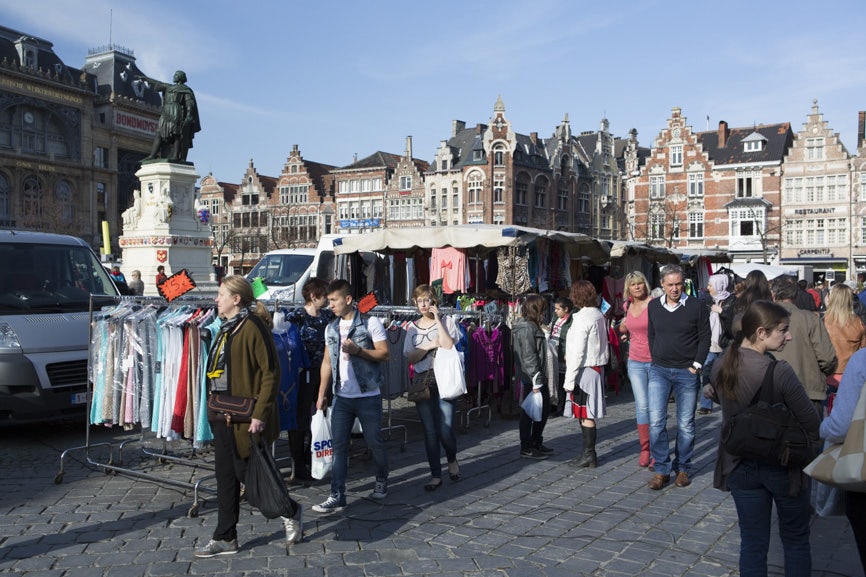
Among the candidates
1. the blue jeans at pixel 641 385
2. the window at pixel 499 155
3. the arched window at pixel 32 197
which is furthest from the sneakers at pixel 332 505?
the arched window at pixel 32 197

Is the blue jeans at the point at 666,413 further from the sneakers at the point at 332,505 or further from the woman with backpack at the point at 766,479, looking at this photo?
the sneakers at the point at 332,505

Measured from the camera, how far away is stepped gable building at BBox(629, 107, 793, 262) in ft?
189

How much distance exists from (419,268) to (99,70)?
63.0 metres

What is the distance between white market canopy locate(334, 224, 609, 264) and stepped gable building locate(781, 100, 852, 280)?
48.7 meters

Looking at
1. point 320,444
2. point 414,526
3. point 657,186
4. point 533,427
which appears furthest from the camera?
point 657,186

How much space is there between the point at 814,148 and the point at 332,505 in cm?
5898

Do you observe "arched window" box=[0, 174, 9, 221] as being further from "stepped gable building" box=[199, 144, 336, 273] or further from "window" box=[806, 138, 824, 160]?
"window" box=[806, 138, 824, 160]

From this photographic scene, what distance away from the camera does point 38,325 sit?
27.4 ft

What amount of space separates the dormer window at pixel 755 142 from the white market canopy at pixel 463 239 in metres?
51.0

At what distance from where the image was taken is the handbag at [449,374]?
21.5 feet

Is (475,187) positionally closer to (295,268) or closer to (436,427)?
(295,268)

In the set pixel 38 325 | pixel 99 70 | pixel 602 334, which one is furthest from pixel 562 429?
pixel 99 70

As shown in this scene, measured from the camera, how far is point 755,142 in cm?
5856

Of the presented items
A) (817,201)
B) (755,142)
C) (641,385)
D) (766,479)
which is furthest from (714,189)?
(766,479)
